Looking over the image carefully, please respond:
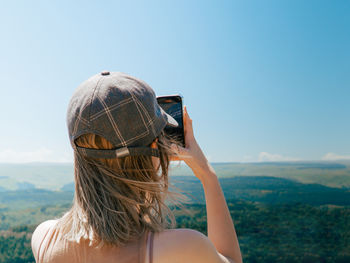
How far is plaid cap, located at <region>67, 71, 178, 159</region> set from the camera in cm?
54

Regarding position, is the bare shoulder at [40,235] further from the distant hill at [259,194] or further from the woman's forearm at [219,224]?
the distant hill at [259,194]

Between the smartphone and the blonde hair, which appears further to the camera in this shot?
the smartphone

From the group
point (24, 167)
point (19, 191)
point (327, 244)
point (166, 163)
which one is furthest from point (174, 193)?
point (24, 167)

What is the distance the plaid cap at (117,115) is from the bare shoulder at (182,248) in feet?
0.50

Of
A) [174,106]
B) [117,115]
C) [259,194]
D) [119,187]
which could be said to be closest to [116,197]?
[119,187]

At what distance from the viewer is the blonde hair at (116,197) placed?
1.77 feet

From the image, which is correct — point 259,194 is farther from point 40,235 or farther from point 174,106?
point 40,235

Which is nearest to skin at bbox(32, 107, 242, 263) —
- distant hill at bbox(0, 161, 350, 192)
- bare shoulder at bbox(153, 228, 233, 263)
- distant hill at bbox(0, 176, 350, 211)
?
bare shoulder at bbox(153, 228, 233, 263)

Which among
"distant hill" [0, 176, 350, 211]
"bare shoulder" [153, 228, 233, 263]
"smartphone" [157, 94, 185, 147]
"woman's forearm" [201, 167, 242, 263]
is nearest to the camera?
"bare shoulder" [153, 228, 233, 263]

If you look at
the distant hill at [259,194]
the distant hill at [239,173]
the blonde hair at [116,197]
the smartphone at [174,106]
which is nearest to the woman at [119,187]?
the blonde hair at [116,197]

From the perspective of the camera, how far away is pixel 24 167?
394 cm

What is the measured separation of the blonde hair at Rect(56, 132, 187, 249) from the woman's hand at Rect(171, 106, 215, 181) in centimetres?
8

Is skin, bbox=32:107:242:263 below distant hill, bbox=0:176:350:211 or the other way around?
the other way around

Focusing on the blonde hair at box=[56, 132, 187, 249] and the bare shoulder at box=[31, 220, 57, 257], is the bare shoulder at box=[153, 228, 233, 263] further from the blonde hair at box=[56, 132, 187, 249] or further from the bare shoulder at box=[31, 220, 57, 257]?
the bare shoulder at box=[31, 220, 57, 257]
